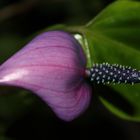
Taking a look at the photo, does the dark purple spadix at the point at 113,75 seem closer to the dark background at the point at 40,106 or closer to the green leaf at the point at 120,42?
the green leaf at the point at 120,42

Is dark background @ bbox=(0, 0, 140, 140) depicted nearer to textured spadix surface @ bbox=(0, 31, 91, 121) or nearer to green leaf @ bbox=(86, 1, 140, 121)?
green leaf @ bbox=(86, 1, 140, 121)

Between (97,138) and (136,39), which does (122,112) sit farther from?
(97,138)

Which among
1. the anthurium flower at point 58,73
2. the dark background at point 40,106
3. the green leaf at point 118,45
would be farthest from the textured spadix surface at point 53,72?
the dark background at point 40,106

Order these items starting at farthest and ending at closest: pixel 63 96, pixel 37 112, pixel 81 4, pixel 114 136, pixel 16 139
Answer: pixel 81 4, pixel 114 136, pixel 37 112, pixel 16 139, pixel 63 96

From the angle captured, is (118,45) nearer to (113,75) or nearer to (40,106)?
(113,75)

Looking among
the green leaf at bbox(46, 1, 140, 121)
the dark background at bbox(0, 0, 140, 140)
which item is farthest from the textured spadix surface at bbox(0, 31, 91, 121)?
the dark background at bbox(0, 0, 140, 140)

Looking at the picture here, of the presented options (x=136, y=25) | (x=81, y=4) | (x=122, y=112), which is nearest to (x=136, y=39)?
(x=136, y=25)
